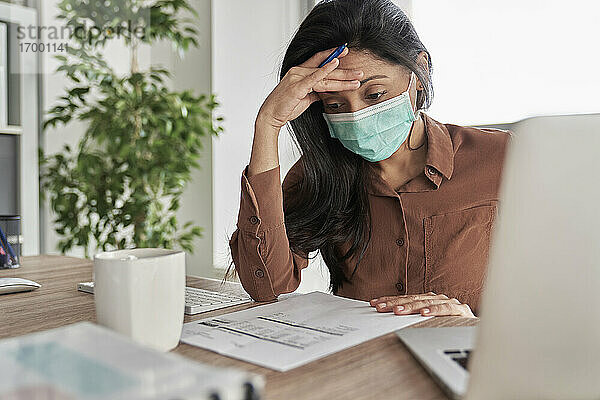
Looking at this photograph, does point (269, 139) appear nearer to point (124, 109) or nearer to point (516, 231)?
point (516, 231)

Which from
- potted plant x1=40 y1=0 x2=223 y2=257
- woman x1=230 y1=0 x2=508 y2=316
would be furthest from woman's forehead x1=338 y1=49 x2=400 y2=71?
potted plant x1=40 y1=0 x2=223 y2=257

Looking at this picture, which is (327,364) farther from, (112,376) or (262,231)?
(262,231)

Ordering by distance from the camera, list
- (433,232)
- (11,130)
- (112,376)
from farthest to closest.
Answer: (11,130) < (433,232) < (112,376)

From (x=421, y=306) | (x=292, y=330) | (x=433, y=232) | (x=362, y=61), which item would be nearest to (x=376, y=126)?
(x=362, y=61)

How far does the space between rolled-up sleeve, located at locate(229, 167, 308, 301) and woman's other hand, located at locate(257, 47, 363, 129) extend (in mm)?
112

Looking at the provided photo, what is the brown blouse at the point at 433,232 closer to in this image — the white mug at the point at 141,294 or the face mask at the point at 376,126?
the face mask at the point at 376,126

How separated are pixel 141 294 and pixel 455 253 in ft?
2.42

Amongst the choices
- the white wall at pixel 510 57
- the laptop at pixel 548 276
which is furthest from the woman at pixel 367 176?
the white wall at pixel 510 57

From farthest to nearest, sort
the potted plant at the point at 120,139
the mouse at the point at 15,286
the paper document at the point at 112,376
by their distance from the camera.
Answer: the potted plant at the point at 120,139 < the mouse at the point at 15,286 < the paper document at the point at 112,376

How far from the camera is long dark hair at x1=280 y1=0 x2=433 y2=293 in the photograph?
1.09 m

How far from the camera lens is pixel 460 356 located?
1.80ft

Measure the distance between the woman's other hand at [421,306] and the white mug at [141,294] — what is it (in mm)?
292

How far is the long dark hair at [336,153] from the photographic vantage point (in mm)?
1093

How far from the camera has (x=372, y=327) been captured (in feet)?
2.22
